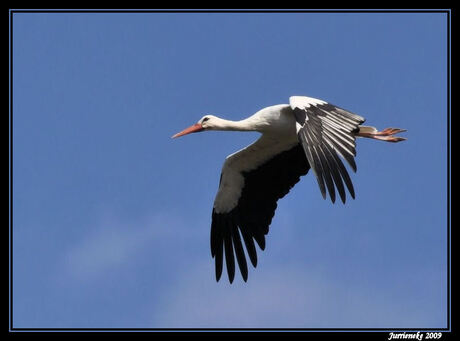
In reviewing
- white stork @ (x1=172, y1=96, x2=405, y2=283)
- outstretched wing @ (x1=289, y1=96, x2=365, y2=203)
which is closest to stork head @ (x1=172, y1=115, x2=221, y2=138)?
white stork @ (x1=172, y1=96, x2=405, y2=283)

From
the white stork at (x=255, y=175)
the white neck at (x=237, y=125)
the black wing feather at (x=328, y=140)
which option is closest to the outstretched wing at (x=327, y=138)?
the black wing feather at (x=328, y=140)

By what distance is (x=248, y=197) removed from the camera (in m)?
16.8

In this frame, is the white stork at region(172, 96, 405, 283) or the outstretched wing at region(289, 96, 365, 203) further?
the white stork at region(172, 96, 405, 283)

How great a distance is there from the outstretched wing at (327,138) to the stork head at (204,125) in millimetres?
1775

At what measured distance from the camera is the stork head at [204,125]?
16219 mm

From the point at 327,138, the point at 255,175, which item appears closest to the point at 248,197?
the point at 255,175

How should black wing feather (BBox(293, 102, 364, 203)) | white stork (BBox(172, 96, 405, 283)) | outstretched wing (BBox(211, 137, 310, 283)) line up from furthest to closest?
1. outstretched wing (BBox(211, 137, 310, 283))
2. white stork (BBox(172, 96, 405, 283))
3. black wing feather (BBox(293, 102, 364, 203))

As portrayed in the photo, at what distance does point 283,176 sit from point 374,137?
1.52 metres

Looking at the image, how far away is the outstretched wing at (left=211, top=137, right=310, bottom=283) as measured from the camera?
53.9ft

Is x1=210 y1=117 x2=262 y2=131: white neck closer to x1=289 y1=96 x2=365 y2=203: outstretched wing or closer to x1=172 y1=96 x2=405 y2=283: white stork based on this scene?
x1=172 y1=96 x2=405 y2=283: white stork

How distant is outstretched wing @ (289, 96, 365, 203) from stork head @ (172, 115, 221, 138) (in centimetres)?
178

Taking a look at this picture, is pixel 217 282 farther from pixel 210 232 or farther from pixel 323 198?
pixel 323 198

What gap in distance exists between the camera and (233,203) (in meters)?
16.9

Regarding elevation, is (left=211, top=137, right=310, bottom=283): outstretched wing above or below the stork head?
below
